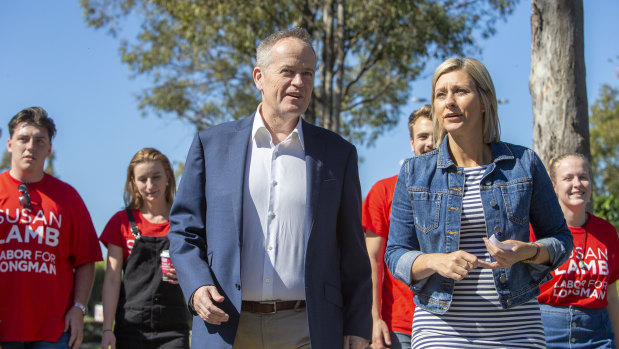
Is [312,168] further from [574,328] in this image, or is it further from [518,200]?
[574,328]

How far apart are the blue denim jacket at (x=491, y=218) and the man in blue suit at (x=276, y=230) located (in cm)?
32

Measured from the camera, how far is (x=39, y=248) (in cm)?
474

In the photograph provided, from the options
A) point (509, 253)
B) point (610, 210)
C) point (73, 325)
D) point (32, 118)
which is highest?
point (610, 210)

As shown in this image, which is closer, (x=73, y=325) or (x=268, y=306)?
(x=268, y=306)

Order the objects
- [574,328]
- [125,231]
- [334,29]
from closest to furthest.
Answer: [574,328]
[125,231]
[334,29]

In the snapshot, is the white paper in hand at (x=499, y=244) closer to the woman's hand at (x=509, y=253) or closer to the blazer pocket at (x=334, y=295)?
the woman's hand at (x=509, y=253)

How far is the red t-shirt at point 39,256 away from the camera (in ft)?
15.1

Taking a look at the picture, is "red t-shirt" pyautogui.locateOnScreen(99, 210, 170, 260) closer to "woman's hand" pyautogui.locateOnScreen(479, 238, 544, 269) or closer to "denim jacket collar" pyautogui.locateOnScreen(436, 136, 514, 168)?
"denim jacket collar" pyautogui.locateOnScreen(436, 136, 514, 168)

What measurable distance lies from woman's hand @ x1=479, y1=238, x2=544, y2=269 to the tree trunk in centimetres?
355

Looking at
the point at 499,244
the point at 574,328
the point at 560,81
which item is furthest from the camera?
the point at 560,81

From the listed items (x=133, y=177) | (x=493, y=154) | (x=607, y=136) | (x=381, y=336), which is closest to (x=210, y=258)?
(x=493, y=154)

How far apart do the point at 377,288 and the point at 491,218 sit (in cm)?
190

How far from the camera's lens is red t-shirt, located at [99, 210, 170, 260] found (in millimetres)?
5355

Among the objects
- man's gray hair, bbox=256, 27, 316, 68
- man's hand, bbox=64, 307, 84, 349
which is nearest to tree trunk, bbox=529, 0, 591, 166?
Answer: man's gray hair, bbox=256, 27, 316, 68
